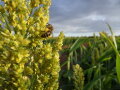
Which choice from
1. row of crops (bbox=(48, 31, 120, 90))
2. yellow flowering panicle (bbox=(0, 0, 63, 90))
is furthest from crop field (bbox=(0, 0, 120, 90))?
row of crops (bbox=(48, 31, 120, 90))

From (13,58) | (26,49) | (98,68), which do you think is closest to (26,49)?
(26,49)

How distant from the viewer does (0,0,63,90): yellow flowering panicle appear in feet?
8.34

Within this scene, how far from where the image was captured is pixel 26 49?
266 cm

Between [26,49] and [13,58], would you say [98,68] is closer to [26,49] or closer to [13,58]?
[26,49]

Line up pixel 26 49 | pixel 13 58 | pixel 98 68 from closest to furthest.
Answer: pixel 13 58, pixel 26 49, pixel 98 68

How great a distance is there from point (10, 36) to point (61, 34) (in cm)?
50

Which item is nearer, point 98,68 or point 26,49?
point 26,49

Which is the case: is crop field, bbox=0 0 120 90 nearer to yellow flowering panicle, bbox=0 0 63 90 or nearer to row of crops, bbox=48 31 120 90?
yellow flowering panicle, bbox=0 0 63 90

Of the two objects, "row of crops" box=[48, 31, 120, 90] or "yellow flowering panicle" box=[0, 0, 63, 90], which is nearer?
"yellow flowering panicle" box=[0, 0, 63, 90]

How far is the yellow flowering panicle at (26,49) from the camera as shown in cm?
254

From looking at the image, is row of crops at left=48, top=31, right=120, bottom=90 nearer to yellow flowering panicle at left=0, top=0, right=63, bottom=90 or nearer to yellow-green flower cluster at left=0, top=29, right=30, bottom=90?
yellow flowering panicle at left=0, top=0, right=63, bottom=90

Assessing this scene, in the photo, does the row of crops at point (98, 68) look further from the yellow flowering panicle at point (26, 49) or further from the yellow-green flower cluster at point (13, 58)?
the yellow-green flower cluster at point (13, 58)

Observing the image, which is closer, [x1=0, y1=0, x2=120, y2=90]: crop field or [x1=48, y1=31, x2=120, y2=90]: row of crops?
[x1=0, y1=0, x2=120, y2=90]: crop field

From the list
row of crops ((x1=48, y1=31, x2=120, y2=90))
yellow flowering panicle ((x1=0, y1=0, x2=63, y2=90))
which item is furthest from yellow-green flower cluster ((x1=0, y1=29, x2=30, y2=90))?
row of crops ((x1=48, y1=31, x2=120, y2=90))
